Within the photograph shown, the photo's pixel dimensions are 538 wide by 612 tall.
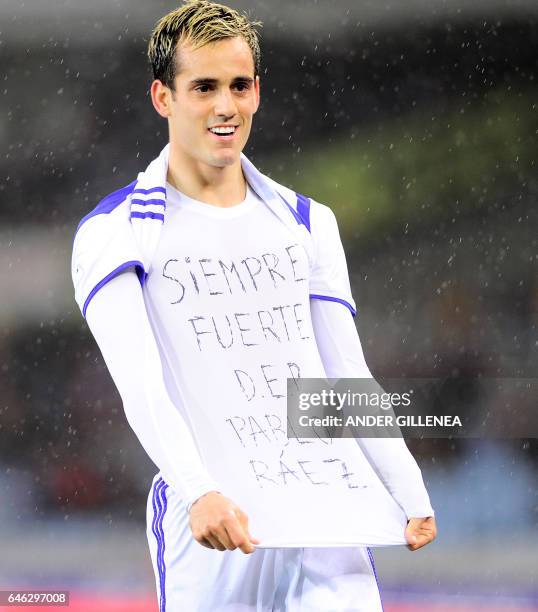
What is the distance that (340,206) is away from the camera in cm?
382

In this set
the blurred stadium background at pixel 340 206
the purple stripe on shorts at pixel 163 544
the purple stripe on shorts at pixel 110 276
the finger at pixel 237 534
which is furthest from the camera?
the blurred stadium background at pixel 340 206

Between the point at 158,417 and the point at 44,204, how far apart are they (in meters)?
2.46

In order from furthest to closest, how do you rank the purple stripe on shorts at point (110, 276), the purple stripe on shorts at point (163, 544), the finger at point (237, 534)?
the purple stripe on shorts at point (163, 544)
the purple stripe on shorts at point (110, 276)
the finger at point (237, 534)

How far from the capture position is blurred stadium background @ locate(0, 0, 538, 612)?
3.60 metres

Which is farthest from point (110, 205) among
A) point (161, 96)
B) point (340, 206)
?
point (340, 206)

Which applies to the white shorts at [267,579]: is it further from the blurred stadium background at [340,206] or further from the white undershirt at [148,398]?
the blurred stadium background at [340,206]

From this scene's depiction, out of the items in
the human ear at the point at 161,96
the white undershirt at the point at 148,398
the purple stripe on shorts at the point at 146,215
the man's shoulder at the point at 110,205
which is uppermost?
the human ear at the point at 161,96

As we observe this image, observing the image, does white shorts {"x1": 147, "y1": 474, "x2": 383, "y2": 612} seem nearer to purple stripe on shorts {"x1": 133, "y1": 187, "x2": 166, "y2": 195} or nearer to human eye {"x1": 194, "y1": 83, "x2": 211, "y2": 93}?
purple stripe on shorts {"x1": 133, "y1": 187, "x2": 166, "y2": 195}

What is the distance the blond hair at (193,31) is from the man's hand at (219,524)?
55 cm

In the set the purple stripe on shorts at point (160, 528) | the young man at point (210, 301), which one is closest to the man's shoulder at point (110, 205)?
the young man at point (210, 301)

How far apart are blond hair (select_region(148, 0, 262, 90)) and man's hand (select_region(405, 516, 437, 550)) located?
2.01ft

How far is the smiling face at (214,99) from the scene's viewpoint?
1437 mm

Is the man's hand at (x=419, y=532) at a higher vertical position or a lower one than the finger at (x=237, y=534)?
higher

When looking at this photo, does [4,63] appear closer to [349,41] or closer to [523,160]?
[349,41]
